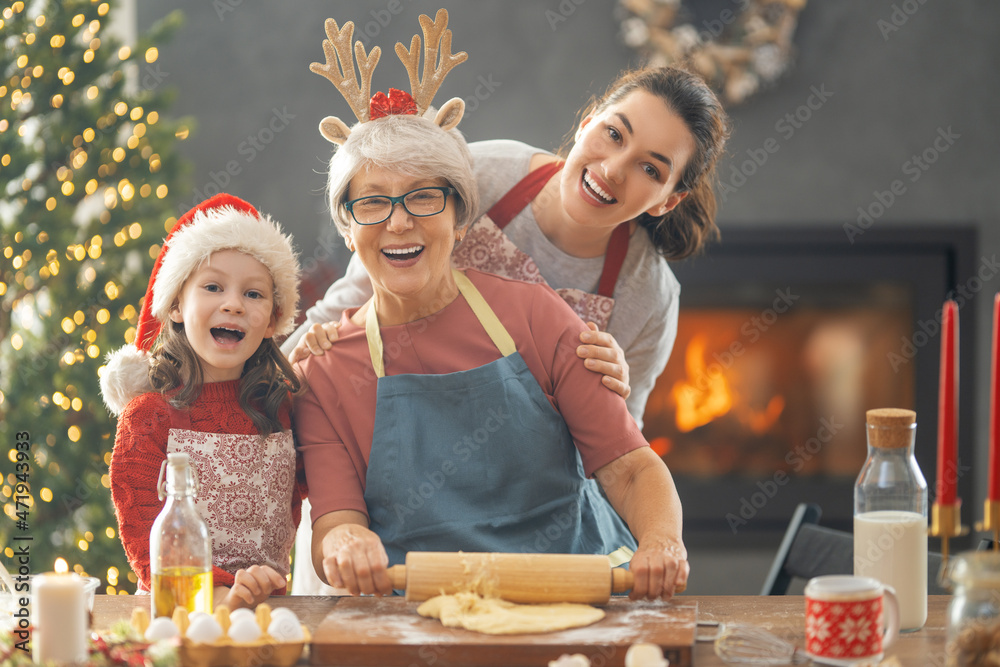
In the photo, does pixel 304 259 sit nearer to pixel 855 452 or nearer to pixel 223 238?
pixel 223 238

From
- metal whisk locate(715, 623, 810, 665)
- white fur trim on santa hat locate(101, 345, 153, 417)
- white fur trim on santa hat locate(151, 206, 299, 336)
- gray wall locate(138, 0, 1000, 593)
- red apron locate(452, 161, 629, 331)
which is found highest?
gray wall locate(138, 0, 1000, 593)

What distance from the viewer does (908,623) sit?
1097 millimetres

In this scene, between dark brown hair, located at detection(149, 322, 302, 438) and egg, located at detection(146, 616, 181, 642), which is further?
dark brown hair, located at detection(149, 322, 302, 438)

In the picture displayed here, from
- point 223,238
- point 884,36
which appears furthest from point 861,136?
point 223,238

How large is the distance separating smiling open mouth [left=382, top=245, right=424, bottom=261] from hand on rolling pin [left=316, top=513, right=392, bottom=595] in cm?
44

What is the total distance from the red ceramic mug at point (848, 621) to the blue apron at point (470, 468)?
502 mm

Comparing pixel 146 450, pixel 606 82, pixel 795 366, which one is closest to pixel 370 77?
pixel 146 450

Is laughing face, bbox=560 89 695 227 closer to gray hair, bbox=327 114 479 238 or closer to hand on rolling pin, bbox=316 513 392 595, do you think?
gray hair, bbox=327 114 479 238

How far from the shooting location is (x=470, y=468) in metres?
1.41

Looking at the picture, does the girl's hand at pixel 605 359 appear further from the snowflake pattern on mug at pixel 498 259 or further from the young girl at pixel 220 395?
the young girl at pixel 220 395

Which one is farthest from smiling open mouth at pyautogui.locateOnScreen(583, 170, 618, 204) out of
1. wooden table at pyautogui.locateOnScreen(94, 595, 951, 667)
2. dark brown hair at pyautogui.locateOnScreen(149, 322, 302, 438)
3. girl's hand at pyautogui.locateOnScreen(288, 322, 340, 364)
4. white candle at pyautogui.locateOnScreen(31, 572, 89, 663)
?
white candle at pyautogui.locateOnScreen(31, 572, 89, 663)

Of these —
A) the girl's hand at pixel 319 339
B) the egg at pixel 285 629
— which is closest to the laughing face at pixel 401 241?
the girl's hand at pixel 319 339

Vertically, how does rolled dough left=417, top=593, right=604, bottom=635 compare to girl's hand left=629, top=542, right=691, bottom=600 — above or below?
below

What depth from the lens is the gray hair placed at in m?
1.42
